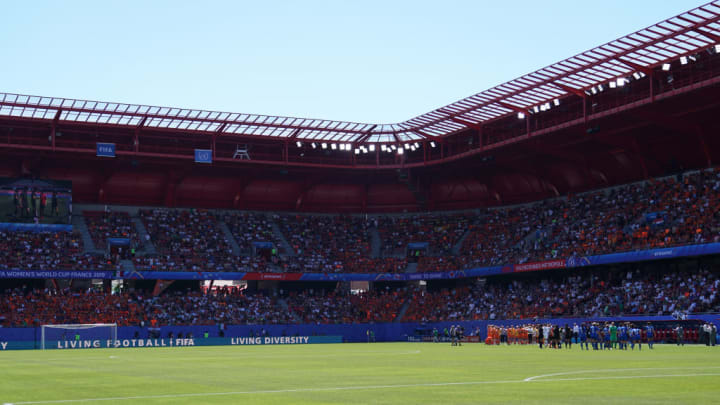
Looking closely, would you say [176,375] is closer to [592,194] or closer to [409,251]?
[592,194]

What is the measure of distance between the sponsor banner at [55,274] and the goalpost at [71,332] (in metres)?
7.40

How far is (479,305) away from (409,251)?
14.4 m

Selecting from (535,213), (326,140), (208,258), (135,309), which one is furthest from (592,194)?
(135,309)

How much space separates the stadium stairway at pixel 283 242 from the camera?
89.2 metres

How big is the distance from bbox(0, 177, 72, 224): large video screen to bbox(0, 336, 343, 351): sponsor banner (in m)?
17.1

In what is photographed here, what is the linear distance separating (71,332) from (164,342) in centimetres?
831

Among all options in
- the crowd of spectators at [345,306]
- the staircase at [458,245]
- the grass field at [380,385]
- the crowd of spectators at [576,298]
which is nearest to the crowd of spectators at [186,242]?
the crowd of spectators at [345,306]

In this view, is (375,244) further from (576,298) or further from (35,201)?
(35,201)

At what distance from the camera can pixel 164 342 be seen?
71.4 metres

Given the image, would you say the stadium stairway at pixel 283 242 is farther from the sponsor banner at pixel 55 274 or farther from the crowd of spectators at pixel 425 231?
the sponsor banner at pixel 55 274

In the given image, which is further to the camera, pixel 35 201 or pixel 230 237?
pixel 230 237

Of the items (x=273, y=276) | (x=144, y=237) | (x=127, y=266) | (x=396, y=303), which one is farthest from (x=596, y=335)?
(x=144, y=237)

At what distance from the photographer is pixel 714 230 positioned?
57719mm

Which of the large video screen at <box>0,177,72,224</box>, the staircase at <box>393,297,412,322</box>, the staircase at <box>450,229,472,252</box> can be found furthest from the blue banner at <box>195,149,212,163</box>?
the staircase at <box>450,229,472,252</box>
